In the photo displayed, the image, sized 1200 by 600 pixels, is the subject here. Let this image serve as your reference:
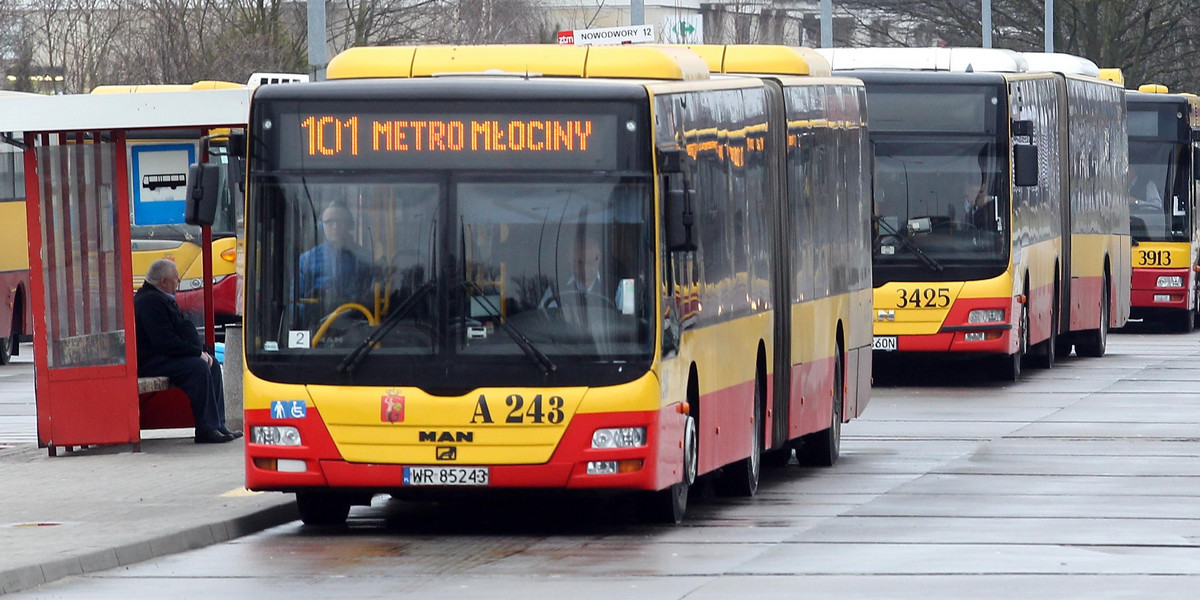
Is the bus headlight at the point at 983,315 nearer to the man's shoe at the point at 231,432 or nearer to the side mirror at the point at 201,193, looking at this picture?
the man's shoe at the point at 231,432

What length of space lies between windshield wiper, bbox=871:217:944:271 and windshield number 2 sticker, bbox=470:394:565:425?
12.2 m

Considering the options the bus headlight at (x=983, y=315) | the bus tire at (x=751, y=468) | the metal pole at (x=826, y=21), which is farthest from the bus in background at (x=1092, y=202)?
the bus tire at (x=751, y=468)

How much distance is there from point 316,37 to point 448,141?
7.65m

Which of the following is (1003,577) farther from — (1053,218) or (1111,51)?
(1111,51)

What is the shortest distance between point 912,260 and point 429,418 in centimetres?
1245

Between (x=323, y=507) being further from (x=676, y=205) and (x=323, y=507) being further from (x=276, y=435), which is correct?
(x=676, y=205)

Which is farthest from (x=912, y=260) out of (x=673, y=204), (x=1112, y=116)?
(x=673, y=204)

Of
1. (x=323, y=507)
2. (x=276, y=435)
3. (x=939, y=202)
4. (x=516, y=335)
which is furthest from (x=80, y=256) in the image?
(x=939, y=202)

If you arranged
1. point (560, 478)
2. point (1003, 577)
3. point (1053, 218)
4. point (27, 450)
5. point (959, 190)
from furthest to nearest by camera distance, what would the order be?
point (1053, 218) < point (959, 190) < point (27, 450) < point (560, 478) < point (1003, 577)

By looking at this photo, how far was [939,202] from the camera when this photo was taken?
23984 mm

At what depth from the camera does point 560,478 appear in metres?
12.3

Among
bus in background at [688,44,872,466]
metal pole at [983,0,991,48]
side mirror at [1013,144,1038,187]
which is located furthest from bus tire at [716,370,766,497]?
metal pole at [983,0,991,48]

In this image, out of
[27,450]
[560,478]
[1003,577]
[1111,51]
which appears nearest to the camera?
[1003,577]

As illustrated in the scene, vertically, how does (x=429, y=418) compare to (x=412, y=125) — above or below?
below
